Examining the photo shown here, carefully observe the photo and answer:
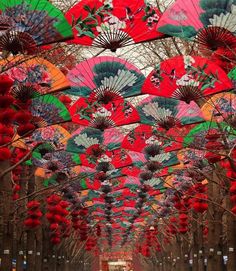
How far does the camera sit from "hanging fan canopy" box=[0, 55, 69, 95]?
38.1ft

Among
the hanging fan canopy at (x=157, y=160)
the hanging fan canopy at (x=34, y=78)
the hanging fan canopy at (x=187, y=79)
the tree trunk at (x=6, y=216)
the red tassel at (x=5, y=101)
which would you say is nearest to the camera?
Answer: the red tassel at (x=5, y=101)

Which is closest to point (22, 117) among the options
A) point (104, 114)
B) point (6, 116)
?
point (6, 116)

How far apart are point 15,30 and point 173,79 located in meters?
4.13

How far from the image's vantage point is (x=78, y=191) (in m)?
26.1

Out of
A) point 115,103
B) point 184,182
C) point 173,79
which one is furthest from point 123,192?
point 173,79

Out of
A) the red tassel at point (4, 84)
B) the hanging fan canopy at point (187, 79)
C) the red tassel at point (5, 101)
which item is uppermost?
the hanging fan canopy at point (187, 79)

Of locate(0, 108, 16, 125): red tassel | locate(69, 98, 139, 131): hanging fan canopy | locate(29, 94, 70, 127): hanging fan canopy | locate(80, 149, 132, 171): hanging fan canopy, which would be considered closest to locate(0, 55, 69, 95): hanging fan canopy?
locate(29, 94, 70, 127): hanging fan canopy

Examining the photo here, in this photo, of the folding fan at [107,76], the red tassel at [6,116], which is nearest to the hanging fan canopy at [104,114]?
the folding fan at [107,76]

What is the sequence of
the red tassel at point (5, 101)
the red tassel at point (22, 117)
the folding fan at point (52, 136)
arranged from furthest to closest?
1. the folding fan at point (52, 136)
2. the red tassel at point (22, 117)
3. the red tassel at point (5, 101)

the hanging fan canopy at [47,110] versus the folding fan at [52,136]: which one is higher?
the folding fan at [52,136]

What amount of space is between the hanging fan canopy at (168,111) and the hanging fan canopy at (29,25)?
5.34 meters

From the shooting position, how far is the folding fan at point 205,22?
9.62m

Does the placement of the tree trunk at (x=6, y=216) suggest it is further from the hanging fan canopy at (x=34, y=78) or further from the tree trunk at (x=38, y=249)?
the tree trunk at (x=38, y=249)

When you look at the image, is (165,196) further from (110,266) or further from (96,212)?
(110,266)
